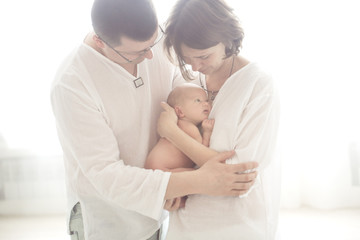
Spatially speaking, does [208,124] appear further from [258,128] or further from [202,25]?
[202,25]

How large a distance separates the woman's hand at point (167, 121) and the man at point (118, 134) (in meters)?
0.06

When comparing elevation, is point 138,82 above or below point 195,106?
above

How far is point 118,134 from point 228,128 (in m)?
0.43

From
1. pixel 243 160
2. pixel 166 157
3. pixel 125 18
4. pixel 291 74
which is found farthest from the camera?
pixel 291 74

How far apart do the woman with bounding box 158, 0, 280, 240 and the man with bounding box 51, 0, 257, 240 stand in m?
0.07

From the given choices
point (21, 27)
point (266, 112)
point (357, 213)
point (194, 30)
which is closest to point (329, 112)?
point (357, 213)

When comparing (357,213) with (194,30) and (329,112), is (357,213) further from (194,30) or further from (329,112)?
(194,30)

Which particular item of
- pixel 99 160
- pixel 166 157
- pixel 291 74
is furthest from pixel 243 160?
pixel 291 74

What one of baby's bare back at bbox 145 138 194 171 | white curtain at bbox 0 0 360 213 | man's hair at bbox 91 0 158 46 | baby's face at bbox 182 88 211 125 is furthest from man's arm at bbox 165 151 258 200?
white curtain at bbox 0 0 360 213

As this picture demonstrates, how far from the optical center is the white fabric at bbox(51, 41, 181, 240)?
5.21 ft

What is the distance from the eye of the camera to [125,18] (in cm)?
148

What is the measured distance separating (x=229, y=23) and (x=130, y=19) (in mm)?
376

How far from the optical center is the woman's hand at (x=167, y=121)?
172 centimetres

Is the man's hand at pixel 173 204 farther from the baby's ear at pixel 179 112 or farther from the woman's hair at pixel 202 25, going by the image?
the woman's hair at pixel 202 25
